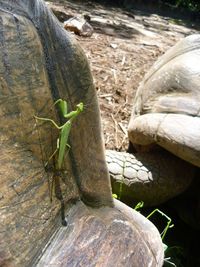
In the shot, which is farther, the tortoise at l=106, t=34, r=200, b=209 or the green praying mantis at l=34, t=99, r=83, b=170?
the tortoise at l=106, t=34, r=200, b=209

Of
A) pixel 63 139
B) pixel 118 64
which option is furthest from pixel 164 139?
pixel 63 139

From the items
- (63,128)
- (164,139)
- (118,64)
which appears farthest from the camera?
(118,64)

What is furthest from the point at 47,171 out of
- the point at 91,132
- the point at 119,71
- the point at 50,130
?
the point at 119,71

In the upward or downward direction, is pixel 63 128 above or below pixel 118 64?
above

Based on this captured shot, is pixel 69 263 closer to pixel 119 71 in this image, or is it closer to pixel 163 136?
pixel 163 136

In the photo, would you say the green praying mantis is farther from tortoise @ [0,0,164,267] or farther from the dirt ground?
the dirt ground

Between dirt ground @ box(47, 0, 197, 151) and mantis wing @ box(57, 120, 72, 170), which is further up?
mantis wing @ box(57, 120, 72, 170)

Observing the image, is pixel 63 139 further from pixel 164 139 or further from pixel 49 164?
pixel 164 139

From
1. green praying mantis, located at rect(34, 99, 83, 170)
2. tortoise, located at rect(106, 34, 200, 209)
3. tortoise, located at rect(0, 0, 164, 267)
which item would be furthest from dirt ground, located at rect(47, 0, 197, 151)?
green praying mantis, located at rect(34, 99, 83, 170)
